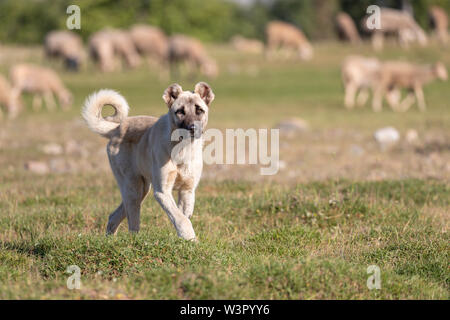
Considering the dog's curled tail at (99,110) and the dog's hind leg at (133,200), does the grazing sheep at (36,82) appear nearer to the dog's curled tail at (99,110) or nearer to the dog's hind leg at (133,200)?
the dog's curled tail at (99,110)

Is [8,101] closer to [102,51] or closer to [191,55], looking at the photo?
[102,51]

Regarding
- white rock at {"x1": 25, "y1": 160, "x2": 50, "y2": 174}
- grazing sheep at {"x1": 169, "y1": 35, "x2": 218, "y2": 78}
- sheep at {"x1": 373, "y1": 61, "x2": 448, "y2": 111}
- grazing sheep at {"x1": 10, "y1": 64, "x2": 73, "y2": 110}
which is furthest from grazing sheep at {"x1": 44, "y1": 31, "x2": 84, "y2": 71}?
white rock at {"x1": 25, "y1": 160, "x2": 50, "y2": 174}

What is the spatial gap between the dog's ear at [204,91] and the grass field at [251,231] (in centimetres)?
133

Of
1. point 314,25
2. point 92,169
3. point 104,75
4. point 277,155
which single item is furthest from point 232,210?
point 314,25

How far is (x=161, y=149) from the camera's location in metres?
5.79

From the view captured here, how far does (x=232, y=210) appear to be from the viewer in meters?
7.18

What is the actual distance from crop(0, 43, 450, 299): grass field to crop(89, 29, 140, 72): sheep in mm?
23727

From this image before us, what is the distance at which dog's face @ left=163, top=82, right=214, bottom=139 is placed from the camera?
555 cm

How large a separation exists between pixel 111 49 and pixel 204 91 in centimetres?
3327

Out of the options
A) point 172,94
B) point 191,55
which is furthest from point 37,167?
point 191,55

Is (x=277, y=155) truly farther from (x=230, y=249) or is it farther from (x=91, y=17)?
(x=91, y=17)

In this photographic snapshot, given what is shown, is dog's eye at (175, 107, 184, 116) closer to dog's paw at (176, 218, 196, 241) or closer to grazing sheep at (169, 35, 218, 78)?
dog's paw at (176, 218, 196, 241)

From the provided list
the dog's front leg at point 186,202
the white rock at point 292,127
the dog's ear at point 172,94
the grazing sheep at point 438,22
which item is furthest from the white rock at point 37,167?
the grazing sheep at point 438,22
